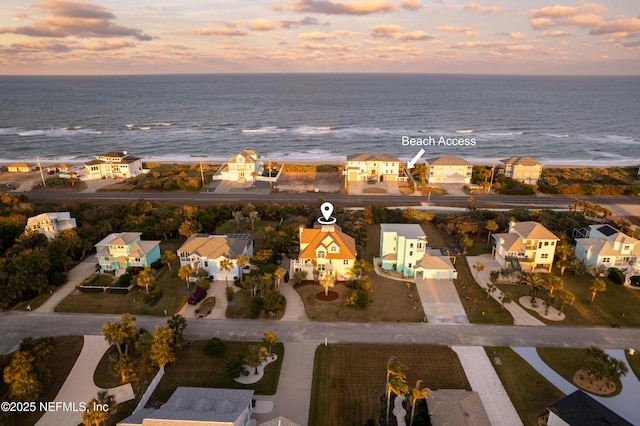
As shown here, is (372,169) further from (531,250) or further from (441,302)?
(441,302)

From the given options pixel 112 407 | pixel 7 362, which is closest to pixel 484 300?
pixel 112 407

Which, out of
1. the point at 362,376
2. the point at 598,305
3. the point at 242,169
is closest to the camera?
the point at 362,376

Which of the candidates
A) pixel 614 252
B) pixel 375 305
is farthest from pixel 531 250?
pixel 375 305

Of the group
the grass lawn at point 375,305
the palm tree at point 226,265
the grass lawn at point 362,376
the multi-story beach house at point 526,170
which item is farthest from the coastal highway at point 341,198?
the grass lawn at point 362,376

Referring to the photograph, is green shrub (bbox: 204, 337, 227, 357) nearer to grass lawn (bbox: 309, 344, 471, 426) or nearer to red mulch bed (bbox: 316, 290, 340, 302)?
grass lawn (bbox: 309, 344, 471, 426)

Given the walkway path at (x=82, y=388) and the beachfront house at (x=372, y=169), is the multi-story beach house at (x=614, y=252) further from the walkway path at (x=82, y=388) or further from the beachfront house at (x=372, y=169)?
the walkway path at (x=82, y=388)

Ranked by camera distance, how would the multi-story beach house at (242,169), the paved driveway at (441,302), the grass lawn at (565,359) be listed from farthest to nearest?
1. the multi-story beach house at (242,169)
2. the paved driveway at (441,302)
3. the grass lawn at (565,359)
